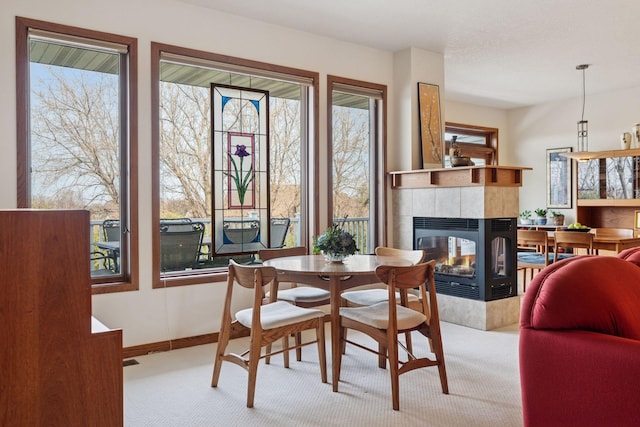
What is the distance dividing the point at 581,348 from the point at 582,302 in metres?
0.18

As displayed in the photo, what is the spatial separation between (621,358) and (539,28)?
3754mm

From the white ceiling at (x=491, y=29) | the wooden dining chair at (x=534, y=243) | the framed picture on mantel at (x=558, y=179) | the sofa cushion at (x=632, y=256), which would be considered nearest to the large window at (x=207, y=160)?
the white ceiling at (x=491, y=29)

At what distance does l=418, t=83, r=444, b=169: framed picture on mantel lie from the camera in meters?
5.11

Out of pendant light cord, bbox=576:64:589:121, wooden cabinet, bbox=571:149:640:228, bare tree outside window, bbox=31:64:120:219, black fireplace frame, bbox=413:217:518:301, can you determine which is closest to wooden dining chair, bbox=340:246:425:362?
black fireplace frame, bbox=413:217:518:301

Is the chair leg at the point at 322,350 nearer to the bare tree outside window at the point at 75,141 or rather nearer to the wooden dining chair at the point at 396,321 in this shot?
the wooden dining chair at the point at 396,321

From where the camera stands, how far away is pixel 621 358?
156cm

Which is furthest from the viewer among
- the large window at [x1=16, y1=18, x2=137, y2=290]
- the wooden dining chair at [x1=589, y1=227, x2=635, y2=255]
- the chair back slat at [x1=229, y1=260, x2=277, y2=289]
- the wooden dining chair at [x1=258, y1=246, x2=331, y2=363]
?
the wooden dining chair at [x1=589, y1=227, x2=635, y2=255]

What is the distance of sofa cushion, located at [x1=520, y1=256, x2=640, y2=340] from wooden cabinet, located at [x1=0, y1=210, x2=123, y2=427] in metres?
1.54

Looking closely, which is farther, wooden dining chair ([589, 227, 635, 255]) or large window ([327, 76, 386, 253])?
wooden dining chair ([589, 227, 635, 255])

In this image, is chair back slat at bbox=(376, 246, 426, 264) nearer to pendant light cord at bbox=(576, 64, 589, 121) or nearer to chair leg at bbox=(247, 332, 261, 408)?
chair leg at bbox=(247, 332, 261, 408)

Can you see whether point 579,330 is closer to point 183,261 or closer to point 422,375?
point 422,375

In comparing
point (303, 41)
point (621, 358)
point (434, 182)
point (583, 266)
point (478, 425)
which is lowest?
point (478, 425)

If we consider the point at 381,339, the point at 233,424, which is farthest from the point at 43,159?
the point at 381,339

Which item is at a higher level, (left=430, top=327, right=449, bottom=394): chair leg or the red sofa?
the red sofa
